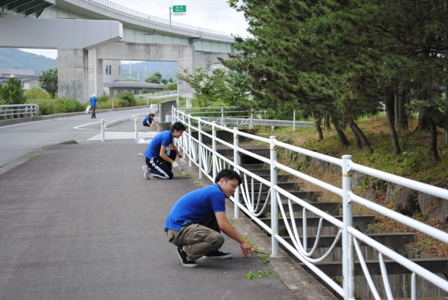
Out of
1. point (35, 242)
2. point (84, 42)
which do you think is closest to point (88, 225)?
point (35, 242)

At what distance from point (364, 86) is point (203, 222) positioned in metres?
5.04

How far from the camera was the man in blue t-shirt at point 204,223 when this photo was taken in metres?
7.01

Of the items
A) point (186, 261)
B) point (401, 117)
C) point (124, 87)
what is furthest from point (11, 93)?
point (124, 87)

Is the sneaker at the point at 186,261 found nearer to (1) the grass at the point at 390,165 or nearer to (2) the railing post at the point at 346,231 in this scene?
(2) the railing post at the point at 346,231

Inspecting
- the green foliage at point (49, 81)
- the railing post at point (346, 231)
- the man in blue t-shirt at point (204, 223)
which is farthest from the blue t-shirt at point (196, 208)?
the green foliage at point (49, 81)

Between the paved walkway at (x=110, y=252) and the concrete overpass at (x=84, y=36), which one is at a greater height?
the concrete overpass at (x=84, y=36)

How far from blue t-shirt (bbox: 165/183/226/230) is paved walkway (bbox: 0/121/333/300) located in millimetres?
464

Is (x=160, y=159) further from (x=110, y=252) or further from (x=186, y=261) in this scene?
(x=186, y=261)

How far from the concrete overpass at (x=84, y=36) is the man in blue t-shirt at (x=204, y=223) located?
35930 millimetres

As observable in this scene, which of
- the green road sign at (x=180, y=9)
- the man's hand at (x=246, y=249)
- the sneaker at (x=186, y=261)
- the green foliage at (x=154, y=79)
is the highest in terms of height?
the green road sign at (x=180, y=9)

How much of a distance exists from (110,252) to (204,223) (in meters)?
1.29

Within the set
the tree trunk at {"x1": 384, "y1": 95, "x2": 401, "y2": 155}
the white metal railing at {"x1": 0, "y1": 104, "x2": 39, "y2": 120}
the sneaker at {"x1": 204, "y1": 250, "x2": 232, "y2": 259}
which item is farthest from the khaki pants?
the white metal railing at {"x1": 0, "y1": 104, "x2": 39, "y2": 120}

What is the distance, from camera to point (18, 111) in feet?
139

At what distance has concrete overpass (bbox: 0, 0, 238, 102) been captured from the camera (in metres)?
52.2
